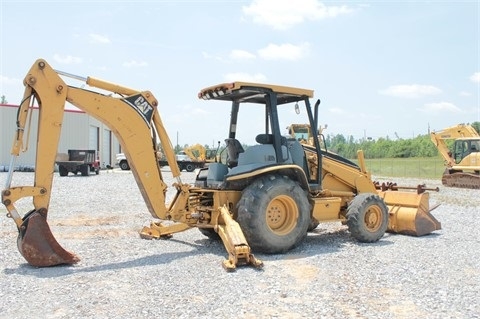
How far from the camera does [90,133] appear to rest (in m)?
41.9

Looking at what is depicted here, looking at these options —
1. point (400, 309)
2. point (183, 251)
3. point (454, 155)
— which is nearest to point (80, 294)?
point (183, 251)

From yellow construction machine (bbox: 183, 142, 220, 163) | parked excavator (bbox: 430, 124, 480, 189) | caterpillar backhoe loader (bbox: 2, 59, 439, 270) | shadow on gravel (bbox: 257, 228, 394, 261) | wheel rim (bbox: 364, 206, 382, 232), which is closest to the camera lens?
caterpillar backhoe loader (bbox: 2, 59, 439, 270)

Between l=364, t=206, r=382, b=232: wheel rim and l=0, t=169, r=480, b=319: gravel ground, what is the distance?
12.2 inches

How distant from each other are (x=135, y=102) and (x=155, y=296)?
127 inches

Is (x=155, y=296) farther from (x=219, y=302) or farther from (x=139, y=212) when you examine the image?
(x=139, y=212)

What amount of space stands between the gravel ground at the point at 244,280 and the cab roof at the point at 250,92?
267 cm

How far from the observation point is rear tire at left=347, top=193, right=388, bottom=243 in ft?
29.9

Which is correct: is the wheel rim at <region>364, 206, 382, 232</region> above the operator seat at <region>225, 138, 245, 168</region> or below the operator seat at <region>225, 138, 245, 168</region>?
below

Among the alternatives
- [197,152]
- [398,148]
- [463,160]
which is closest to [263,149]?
[463,160]

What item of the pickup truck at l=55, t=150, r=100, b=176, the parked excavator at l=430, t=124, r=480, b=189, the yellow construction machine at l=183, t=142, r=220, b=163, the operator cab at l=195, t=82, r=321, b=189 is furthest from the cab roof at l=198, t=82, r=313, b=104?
the yellow construction machine at l=183, t=142, r=220, b=163

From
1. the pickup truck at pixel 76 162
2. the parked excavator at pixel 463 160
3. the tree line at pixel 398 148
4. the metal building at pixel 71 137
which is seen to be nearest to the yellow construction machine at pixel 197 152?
the metal building at pixel 71 137

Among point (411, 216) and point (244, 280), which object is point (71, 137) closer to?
point (411, 216)

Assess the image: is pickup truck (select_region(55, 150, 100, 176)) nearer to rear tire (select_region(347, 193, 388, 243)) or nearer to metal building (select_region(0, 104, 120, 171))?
metal building (select_region(0, 104, 120, 171))

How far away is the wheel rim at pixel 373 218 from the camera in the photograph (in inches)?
371
